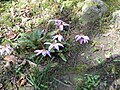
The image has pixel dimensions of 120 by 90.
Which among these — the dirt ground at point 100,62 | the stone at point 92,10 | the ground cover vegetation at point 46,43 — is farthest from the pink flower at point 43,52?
the stone at point 92,10

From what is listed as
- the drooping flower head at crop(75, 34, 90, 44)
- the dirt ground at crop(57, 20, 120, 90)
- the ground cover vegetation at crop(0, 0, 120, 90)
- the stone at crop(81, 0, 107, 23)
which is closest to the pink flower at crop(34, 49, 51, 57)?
the ground cover vegetation at crop(0, 0, 120, 90)

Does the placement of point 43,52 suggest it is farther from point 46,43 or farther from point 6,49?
point 6,49

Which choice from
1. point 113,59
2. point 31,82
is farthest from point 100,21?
point 31,82

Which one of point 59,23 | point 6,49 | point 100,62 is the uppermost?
point 59,23

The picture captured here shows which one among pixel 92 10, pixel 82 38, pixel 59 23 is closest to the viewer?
pixel 82 38

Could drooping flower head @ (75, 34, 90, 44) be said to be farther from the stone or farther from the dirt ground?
the stone

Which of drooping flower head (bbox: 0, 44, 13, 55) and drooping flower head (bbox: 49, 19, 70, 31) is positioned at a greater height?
drooping flower head (bbox: 49, 19, 70, 31)

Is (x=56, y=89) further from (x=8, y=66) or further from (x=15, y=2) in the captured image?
(x=15, y=2)

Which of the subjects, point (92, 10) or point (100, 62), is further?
point (92, 10)

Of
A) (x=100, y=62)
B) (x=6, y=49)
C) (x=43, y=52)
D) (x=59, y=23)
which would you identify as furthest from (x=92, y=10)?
(x=6, y=49)
